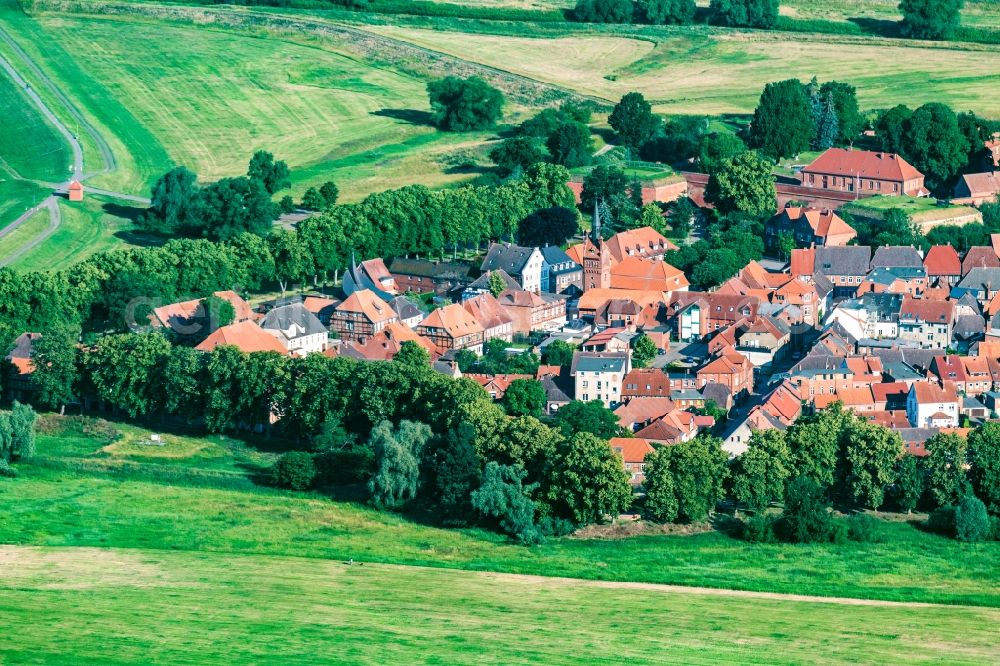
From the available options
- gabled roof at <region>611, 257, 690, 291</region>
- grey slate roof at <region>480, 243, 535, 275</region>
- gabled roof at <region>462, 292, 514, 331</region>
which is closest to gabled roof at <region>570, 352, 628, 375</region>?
gabled roof at <region>462, 292, 514, 331</region>

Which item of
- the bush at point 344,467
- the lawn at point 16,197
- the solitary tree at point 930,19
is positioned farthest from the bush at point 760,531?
the solitary tree at point 930,19

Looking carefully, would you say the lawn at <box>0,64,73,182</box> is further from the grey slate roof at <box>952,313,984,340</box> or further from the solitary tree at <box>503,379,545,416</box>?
the grey slate roof at <box>952,313,984,340</box>

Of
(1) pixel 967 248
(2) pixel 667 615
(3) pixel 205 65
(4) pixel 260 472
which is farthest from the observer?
(3) pixel 205 65

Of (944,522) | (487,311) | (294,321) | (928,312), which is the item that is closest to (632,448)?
(944,522)

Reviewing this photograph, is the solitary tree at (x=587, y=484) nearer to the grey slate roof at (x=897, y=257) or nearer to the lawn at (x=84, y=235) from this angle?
the grey slate roof at (x=897, y=257)

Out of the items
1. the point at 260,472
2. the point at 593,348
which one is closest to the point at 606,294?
the point at 593,348

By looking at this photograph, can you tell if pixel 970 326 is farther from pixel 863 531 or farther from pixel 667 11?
pixel 667 11

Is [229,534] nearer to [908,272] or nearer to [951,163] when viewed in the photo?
[908,272]
